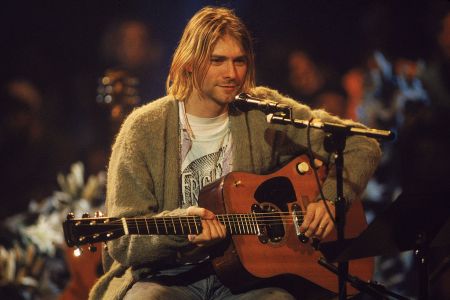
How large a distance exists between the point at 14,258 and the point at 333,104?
2.68 metres

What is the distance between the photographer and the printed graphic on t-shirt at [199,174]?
3.18m

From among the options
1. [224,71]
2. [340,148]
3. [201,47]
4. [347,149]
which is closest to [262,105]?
[340,148]

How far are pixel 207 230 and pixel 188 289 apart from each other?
349 millimetres

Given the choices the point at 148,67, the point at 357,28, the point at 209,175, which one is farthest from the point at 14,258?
the point at 357,28

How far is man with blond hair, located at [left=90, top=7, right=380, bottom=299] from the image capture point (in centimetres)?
288

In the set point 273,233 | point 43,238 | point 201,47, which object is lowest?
point 43,238

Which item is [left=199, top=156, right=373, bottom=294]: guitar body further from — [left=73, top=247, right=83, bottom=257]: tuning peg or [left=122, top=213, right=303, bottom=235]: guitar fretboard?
[left=73, top=247, right=83, bottom=257]: tuning peg

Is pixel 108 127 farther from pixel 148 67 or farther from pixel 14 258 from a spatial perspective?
pixel 14 258

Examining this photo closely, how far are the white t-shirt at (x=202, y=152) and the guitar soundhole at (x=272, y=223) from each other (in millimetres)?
329

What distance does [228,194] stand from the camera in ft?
9.64

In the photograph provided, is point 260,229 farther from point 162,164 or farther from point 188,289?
point 162,164

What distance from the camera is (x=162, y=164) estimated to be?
3117mm

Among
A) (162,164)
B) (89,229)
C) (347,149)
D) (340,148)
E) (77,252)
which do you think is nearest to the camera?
(77,252)

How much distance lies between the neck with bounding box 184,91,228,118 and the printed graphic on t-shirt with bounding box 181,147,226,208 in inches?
8.2
